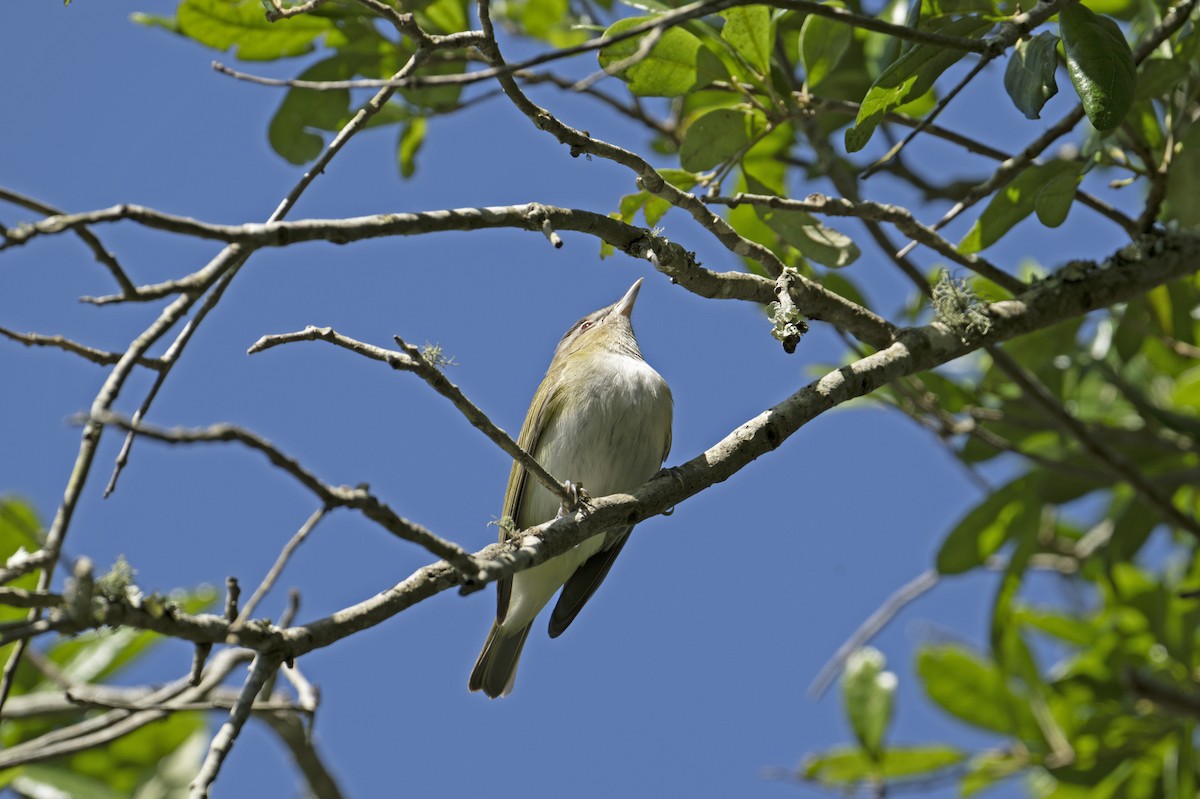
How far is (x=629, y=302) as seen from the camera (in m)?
6.44

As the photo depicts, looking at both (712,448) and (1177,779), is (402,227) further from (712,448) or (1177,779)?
Result: (1177,779)

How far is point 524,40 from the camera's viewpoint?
657cm

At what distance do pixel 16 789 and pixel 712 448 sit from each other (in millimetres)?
3078

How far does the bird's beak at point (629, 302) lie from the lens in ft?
21.0

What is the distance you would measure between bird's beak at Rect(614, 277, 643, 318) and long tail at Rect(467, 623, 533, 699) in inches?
73.7

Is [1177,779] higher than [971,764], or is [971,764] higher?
[971,764]

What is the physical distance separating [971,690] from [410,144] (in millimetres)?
3486

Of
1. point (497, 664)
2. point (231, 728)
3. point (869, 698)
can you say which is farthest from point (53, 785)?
point (869, 698)

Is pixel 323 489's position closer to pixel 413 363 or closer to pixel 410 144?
pixel 413 363

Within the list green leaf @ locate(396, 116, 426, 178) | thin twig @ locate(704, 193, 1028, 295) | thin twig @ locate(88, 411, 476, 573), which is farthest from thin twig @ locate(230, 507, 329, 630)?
green leaf @ locate(396, 116, 426, 178)

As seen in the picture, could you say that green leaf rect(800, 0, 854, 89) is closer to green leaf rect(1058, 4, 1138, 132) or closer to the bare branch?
green leaf rect(1058, 4, 1138, 132)

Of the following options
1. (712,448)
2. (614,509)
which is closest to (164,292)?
(614,509)

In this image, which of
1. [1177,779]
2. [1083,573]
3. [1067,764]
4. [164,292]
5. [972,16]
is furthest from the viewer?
[1083,573]

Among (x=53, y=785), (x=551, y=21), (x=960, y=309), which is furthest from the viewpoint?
(x=551, y=21)
